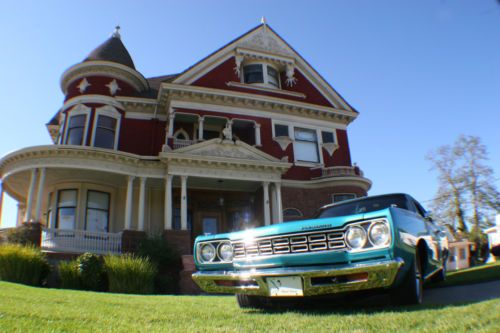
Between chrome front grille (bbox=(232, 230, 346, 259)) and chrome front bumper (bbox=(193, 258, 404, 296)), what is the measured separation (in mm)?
198

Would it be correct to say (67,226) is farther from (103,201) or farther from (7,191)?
(7,191)

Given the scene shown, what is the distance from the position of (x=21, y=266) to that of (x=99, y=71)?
1052 cm

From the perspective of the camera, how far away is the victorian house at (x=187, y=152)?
14406 millimetres

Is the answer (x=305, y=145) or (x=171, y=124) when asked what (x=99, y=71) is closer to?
(x=171, y=124)

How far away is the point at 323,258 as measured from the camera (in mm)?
3764

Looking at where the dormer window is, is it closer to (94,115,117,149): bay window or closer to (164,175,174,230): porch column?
(94,115,117,149): bay window

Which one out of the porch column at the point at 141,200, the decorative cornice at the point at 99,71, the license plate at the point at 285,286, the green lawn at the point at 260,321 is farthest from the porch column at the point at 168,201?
the license plate at the point at 285,286

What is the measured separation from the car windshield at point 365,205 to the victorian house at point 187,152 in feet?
30.1

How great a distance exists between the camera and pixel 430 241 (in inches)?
204

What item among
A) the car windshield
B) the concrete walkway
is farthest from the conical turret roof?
the concrete walkway

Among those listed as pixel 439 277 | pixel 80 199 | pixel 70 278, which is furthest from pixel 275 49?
pixel 439 277

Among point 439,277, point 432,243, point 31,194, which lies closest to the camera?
point 432,243

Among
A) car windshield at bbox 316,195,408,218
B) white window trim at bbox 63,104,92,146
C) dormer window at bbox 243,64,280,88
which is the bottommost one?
car windshield at bbox 316,195,408,218

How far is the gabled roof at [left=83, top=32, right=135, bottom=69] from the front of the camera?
17922 millimetres
